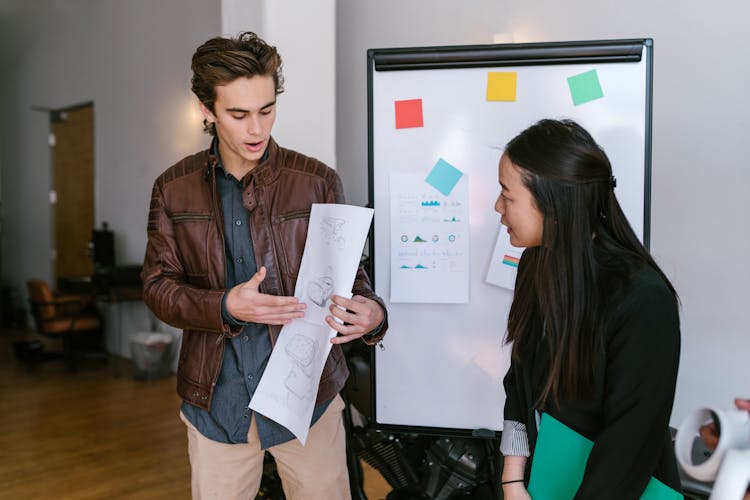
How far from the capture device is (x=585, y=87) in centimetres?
182

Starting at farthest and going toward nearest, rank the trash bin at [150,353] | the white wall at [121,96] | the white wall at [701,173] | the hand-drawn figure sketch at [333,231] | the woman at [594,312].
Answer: the trash bin at [150,353] → the white wall at [121,96] → the white wall at [701,173] → the hand-drawn figure sketch at [333,231] → the woman at [594,312]

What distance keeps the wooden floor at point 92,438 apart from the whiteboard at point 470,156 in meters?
1.37

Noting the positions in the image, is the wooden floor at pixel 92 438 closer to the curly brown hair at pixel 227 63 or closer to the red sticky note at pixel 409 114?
the red sticky note at pixel 409 114

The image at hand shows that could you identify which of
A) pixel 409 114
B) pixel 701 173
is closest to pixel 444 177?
pixel 409 114

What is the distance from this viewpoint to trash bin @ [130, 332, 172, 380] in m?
5.34

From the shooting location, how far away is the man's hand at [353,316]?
150 cm

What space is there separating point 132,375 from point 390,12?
156 inches

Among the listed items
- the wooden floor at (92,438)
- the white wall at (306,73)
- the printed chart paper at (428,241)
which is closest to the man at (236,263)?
the printed chart paper at (428,241)

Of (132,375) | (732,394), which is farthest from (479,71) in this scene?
(132,375)

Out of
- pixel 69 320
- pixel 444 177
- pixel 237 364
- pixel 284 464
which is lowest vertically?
pixel 69 320

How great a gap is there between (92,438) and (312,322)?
3164 mm

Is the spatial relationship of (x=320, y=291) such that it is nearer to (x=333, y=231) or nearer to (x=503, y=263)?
(x=333, y=231)

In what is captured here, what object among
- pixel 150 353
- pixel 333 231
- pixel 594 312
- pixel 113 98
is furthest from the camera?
pixel 113 98

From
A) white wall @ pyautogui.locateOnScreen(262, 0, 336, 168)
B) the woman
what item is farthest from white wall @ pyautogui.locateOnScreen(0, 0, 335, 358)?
the woman
